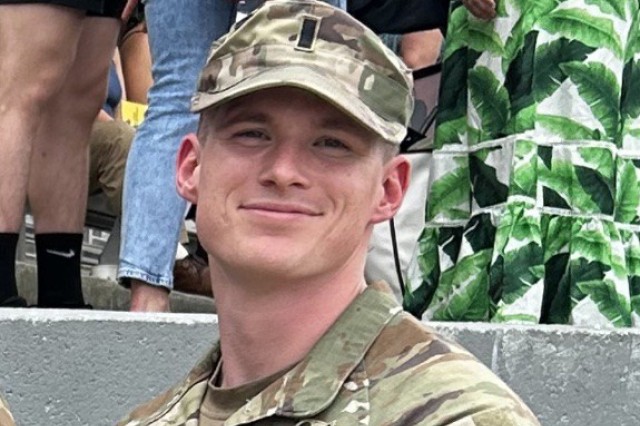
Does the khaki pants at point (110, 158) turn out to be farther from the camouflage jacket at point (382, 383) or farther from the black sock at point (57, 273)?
the camouflage jacket at point (382, 383)

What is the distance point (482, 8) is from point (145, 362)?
1229 mm

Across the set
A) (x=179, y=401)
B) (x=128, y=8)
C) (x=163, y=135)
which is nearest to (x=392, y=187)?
(x=179, y=401)

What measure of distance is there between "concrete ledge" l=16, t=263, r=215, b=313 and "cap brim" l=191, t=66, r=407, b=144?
9.17ft

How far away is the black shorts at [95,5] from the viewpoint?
3756mm

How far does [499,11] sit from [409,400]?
2.20 metres

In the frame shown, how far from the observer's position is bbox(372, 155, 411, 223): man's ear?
2047 mm

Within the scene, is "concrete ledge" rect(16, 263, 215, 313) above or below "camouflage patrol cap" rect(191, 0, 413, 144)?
below

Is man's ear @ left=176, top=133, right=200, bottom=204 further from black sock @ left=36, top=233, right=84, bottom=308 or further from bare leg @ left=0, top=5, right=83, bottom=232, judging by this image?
black sock @ left=36, top=233, right=84, bottom=308

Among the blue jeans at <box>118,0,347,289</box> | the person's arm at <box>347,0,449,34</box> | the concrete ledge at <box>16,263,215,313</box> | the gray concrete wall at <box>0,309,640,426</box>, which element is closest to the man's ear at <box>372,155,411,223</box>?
the gray concrete wall at <box>0,309,640,426</box>

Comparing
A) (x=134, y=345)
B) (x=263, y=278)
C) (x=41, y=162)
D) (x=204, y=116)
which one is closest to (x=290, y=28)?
(x=204, y=116)

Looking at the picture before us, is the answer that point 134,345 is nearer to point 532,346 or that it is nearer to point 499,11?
point 532,346

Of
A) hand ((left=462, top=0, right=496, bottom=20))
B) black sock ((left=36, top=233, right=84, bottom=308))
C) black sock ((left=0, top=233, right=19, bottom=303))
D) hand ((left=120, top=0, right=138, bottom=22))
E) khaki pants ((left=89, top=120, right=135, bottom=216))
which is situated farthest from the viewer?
khaki pants ((left=89, top=120, right=135, bottom=216))

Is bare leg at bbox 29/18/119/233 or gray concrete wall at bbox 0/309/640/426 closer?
gray concrete wall at bbox 0/309/640/426

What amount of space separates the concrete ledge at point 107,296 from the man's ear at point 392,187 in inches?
106
